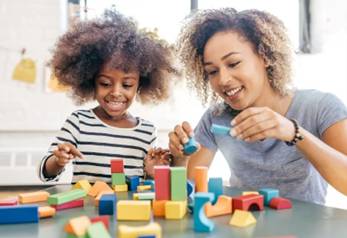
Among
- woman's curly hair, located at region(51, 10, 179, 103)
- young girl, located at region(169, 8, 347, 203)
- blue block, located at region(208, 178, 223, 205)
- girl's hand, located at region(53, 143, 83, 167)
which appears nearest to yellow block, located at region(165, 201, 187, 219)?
blue block, located at region(208, 178, 223, 205)

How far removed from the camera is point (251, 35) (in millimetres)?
1074

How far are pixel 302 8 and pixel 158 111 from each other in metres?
0.97

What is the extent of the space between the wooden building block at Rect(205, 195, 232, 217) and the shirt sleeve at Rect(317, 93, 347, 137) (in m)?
0.39

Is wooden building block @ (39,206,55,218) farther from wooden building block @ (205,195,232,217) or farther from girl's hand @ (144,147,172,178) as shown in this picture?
girl's hand @ (144,147,172,178)

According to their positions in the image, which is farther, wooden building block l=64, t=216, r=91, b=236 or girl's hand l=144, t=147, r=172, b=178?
girl's hand l=144, t=147, r=172, b=178

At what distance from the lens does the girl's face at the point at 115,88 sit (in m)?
1.17

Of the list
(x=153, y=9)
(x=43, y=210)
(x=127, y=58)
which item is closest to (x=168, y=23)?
(x=153, y=9)

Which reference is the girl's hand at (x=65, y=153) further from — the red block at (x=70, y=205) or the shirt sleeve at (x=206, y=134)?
the shirt sleeve at (x=206, y=134)

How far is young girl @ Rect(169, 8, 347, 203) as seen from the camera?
0.98m

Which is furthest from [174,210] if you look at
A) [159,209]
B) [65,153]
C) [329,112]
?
Result: [329,112]

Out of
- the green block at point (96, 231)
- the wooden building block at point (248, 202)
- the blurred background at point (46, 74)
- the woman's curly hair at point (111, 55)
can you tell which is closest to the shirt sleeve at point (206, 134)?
the woman's curly hair at point (111, 55)

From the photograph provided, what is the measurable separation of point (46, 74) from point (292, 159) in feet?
5.11

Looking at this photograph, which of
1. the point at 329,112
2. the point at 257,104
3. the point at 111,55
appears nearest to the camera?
the point at 329,112

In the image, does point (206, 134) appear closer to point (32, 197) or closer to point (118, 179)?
point (118, 179)
